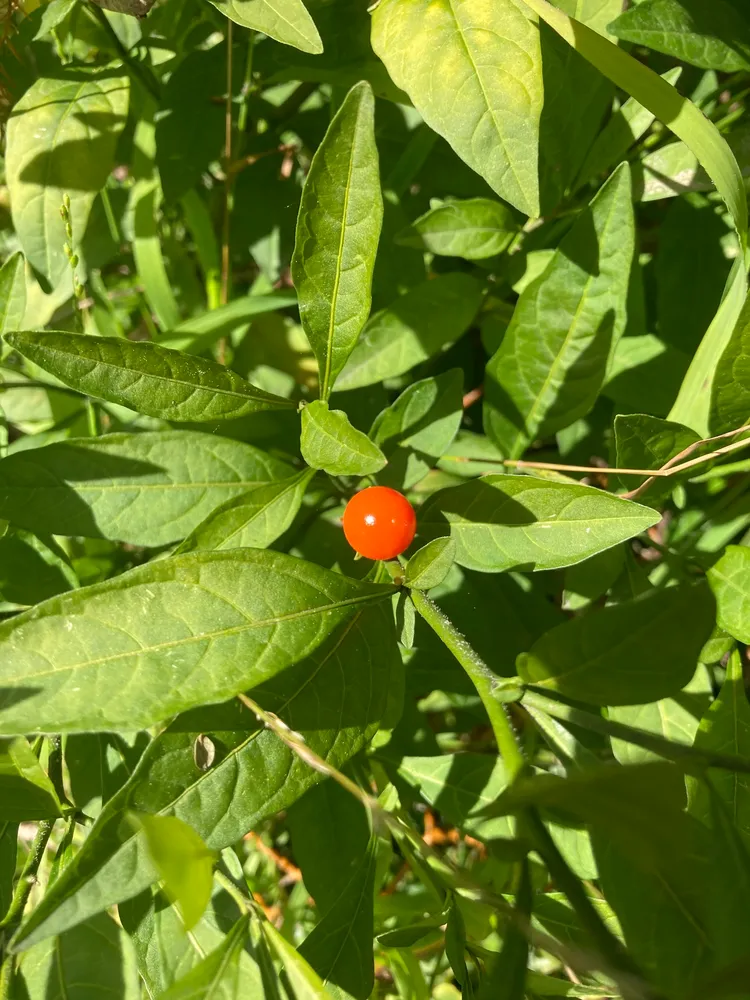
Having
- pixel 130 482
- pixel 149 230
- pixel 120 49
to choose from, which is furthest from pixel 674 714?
pixel 120 49

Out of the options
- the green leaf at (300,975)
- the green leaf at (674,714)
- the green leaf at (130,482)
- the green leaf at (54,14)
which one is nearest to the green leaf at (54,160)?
the green leaf at (54,14)

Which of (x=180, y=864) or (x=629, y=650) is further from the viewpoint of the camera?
(x=629, y=650)

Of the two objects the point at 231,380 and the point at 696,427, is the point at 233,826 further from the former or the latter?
the point at 696,427

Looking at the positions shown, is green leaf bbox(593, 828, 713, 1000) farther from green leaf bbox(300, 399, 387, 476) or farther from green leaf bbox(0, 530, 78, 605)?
green leaf bbox(0, 530, 78, 605)

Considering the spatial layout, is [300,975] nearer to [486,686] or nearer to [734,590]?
[486,686]

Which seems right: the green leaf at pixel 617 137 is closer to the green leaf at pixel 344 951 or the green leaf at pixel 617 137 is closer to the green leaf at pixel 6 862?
the green leaf at pixel 344 951
